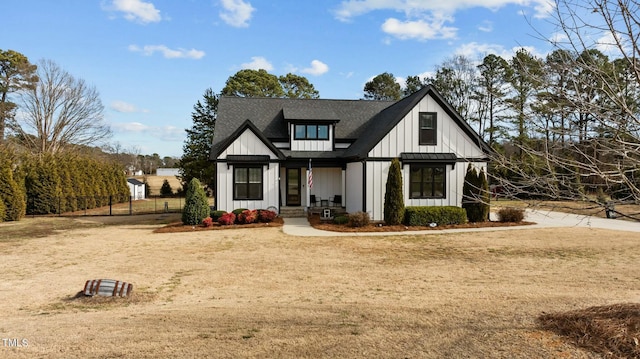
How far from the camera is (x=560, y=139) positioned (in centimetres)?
475

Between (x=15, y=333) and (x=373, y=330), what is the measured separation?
4.88m

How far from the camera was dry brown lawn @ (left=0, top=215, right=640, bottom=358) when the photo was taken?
4430 millimetres

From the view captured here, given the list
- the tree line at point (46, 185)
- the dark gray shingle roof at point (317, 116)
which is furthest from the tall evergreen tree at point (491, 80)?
the tree line at point (46, 185)

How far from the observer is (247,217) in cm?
1695

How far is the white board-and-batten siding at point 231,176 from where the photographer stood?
18.4 metres

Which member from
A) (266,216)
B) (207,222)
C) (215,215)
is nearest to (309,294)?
(266,216)

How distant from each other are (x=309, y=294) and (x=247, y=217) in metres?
10.5

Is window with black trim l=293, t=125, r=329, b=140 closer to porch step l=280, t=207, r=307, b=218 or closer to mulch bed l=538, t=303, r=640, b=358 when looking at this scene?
porch step l=280, t=207, r=307, b=218

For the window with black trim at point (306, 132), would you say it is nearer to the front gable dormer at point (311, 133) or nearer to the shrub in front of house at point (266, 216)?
the front gable dormer at point (311, 133)

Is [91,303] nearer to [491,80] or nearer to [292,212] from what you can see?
[292,212]

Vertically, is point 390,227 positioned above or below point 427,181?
below

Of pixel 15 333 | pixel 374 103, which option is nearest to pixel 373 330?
pixel 15 333

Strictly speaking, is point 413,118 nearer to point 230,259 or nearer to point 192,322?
point 230,259

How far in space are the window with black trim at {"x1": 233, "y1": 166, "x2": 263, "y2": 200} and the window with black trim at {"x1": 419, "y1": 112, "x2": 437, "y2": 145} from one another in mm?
8362
